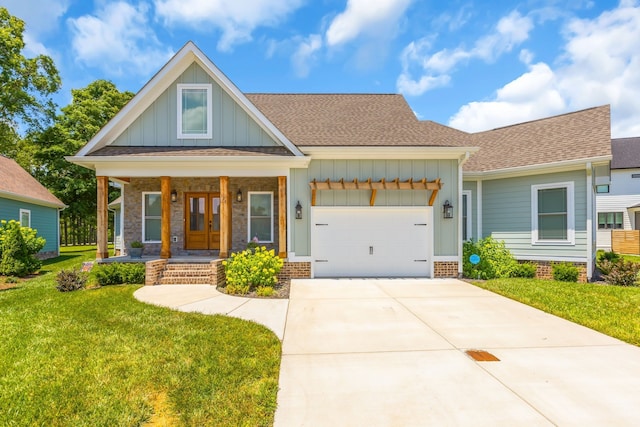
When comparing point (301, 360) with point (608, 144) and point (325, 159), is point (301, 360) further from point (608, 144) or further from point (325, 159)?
point (608, 144)

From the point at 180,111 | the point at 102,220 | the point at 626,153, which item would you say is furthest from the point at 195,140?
the point at 626,153

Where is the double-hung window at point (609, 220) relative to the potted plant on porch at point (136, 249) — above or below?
above

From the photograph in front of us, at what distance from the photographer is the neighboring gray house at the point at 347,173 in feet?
30.6

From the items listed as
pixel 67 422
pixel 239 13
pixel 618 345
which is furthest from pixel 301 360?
pixel 239 13

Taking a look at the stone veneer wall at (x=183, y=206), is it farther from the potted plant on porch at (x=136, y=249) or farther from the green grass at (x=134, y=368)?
the green grass at (x=134, y=368)

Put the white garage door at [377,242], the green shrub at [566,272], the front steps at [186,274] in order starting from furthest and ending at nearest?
the white garage door at [377,242]
the green shrub at [566,272]
the front steps at [186,274]

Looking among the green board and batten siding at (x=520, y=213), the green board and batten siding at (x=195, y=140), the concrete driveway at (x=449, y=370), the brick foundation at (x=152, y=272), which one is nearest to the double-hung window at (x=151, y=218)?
the green board and batten siding at (x=195, y=140)

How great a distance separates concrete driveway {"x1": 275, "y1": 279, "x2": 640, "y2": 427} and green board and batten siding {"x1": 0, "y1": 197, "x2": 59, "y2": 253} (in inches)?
607

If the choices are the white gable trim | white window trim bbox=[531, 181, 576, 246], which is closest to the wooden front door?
the white gable trim

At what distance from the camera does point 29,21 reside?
1859 cm

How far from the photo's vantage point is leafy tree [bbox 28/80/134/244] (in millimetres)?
22438

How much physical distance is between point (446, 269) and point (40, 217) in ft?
65.0

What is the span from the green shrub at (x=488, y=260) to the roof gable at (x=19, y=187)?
60.4 feet

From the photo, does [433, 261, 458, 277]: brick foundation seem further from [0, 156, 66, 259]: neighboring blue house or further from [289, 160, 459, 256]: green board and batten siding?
[0, 156, 66, 259]: neighboring blue house
